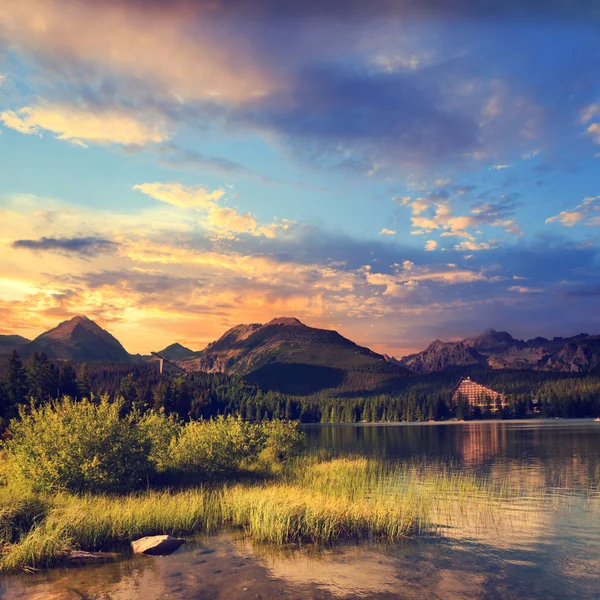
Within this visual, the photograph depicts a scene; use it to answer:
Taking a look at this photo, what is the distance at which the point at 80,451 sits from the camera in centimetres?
3816

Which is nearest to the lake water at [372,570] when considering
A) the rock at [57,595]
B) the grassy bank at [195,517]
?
the rock at [57,595]

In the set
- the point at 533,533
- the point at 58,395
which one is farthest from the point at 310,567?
the point at 58,395

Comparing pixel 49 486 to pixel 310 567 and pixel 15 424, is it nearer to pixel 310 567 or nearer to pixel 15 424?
pixel 15 424

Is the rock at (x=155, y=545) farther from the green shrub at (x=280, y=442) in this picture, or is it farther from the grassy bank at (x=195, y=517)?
the green shrub at (x=280, y=442)

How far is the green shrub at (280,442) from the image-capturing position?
216 feet

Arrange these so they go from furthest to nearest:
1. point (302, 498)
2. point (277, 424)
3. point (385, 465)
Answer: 1. point (385, 465)
2. point (277, 424)
3. point (302, 498)

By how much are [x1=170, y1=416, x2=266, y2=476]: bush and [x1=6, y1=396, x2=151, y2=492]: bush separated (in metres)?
7.54

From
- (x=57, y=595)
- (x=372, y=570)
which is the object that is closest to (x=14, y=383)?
(x=57, y=595)

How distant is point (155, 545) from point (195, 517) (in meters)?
6.83

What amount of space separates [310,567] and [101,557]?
10.8 m

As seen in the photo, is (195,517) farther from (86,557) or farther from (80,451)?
(80,451)

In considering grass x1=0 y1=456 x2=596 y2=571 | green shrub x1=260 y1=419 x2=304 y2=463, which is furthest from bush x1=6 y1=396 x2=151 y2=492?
green shrub x1=260 y1=419 x2=304 y2=463

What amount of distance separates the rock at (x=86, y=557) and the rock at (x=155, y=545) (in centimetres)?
153

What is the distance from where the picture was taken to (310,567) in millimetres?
27141
